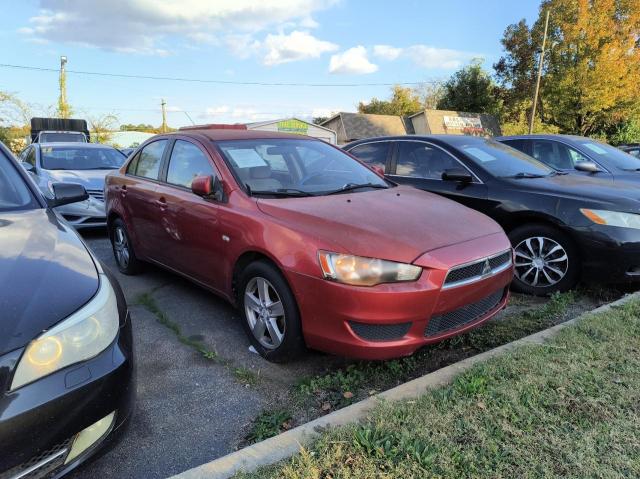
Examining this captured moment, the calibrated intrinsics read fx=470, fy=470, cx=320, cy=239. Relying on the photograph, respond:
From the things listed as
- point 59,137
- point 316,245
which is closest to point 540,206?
point 316,245

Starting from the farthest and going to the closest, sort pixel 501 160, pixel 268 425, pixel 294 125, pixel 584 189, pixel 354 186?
pixel 294 125, pixel 501 160, pixel 584 189, pixel 354 186, pixel 268 425

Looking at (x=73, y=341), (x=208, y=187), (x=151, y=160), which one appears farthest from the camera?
(x=151, y=160)

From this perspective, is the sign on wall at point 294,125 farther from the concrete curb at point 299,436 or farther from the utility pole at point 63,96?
the concrete curb at point 299,436

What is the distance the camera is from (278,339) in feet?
10.2

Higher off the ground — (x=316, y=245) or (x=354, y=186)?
(x=354, y=186)

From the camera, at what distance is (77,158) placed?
835 centimetres

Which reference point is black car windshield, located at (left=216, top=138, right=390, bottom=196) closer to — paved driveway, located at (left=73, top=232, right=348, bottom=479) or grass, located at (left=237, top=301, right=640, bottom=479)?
paved driveway, located at (left=73, top=232, right=348, bottom=479)

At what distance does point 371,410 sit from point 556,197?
9.90 ft

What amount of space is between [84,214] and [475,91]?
128 ft

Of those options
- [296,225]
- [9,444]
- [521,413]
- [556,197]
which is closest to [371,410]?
[521,413]

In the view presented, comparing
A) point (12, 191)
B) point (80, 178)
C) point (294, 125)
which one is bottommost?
point (80, 178)

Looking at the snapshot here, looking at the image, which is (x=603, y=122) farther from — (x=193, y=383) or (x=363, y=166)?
(x=193, y=383)

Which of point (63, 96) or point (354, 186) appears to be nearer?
point (354, 186)

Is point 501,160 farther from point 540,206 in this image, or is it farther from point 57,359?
point 57,359
